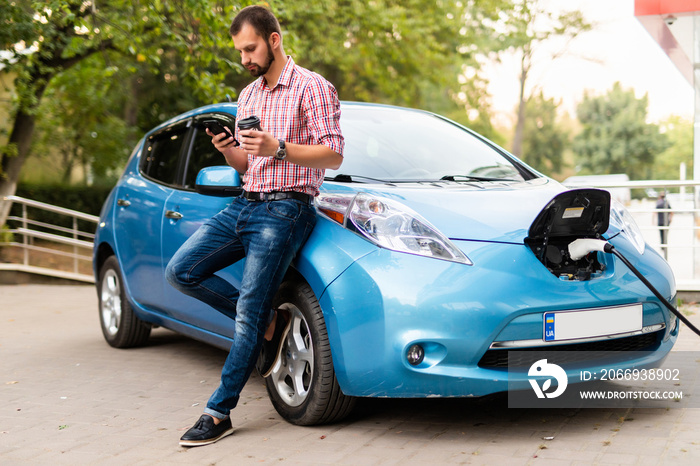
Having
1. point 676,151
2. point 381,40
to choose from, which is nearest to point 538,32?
point 381,40

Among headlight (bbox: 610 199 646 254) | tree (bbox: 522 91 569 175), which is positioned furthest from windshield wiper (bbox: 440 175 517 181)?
tree (bbox: 522 91 569 175)

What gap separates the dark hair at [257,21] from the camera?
3.60m

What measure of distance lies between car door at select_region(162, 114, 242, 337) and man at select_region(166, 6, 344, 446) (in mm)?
527

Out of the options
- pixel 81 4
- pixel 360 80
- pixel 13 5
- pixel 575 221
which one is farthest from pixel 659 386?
pixel 360 80

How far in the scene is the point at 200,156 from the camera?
5082mm

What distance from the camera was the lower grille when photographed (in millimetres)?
3371

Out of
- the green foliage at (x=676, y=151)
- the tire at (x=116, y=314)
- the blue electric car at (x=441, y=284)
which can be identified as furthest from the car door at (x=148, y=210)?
the green foliage at (x=676, y=151)

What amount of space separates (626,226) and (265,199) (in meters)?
1.85

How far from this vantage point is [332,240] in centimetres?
358

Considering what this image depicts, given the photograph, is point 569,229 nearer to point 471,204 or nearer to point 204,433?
point 471,204

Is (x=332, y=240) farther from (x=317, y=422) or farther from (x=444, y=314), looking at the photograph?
(x=317, y=422)

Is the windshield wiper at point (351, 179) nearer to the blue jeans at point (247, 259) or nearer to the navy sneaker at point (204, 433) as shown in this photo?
the blue jeans at point (247, 259)

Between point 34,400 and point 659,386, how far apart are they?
364 cm

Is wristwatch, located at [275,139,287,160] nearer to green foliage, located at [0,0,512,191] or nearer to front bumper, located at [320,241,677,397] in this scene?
front bumper, located at [320,241,677,397]
